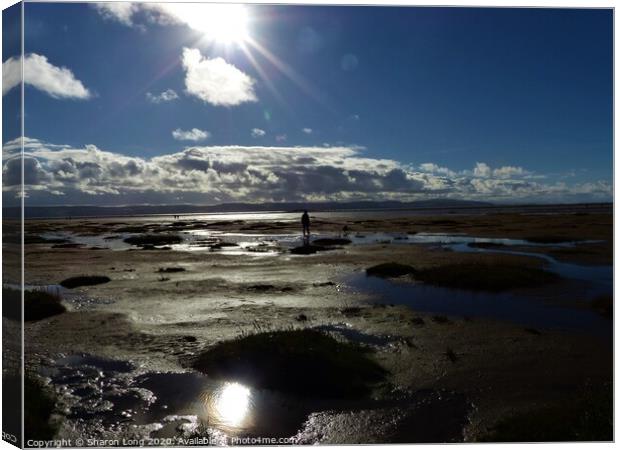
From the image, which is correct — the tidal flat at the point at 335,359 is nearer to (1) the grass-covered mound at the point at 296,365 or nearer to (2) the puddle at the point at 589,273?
(1) the grass-covered mound at the point at 296,365

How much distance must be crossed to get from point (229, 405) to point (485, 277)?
1684 cm

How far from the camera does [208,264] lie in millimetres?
33656

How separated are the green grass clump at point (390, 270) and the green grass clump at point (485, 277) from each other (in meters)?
1.22

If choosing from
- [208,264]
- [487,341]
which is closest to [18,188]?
[487,341]

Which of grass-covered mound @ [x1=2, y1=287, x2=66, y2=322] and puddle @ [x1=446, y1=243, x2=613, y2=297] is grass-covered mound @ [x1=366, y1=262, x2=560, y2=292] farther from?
grass-covered mound @ [x1=2, y1=287, x2=66, y2=322]

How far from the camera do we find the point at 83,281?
26312 mm

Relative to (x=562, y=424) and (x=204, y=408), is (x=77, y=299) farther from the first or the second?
(x=562, y=424)

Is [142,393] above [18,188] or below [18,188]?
below

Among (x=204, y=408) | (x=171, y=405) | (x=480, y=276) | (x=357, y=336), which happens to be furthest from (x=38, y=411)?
(x=480, y=276)

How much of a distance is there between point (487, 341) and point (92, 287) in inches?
786

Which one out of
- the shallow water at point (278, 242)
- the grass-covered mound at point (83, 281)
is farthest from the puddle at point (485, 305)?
the shallow water at point (278, 242)

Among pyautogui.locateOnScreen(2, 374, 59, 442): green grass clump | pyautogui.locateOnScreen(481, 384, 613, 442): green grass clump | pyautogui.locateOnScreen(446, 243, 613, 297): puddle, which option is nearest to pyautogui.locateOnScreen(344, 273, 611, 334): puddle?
pyautogui.locateOnScreen(446, 243, 613, 297): puddle

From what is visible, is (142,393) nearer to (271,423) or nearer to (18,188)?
(271,423)

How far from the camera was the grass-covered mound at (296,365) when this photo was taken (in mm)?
10570
